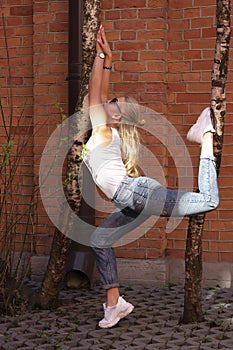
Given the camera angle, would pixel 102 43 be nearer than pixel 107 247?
Yes

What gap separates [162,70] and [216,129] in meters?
1.73

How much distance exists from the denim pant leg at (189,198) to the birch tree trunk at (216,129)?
332mm

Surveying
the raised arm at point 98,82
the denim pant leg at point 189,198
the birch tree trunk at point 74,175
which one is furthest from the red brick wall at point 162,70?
the denim pant leg at point 189,198

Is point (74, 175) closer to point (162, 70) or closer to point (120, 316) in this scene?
point (120, 316)

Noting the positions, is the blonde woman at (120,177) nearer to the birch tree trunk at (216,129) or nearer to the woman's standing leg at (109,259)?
the woman's standing leg at (109,259)

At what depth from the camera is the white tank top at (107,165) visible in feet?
Answer: 17.4

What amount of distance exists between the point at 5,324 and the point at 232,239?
2.35 meters

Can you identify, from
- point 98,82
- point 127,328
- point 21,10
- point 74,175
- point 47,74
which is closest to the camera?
point 98,82

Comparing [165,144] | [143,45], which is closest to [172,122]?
[165,144]

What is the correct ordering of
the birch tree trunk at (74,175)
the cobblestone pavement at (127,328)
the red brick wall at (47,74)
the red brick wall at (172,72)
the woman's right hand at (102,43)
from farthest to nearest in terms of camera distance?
the red brick wall at (47,74) < the red brick wall at (172,72) < the birch tree trunk at (74,175) < the woman's right hand at (102,43) < the cobblestone pavement at (127,328)

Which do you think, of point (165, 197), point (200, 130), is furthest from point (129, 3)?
point (165, 197)

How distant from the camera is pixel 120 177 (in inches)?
209

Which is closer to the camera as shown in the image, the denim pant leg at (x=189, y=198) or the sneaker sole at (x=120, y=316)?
the denim pant leg at (x=189, y=198)

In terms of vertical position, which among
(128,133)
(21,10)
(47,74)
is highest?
(21,10)
